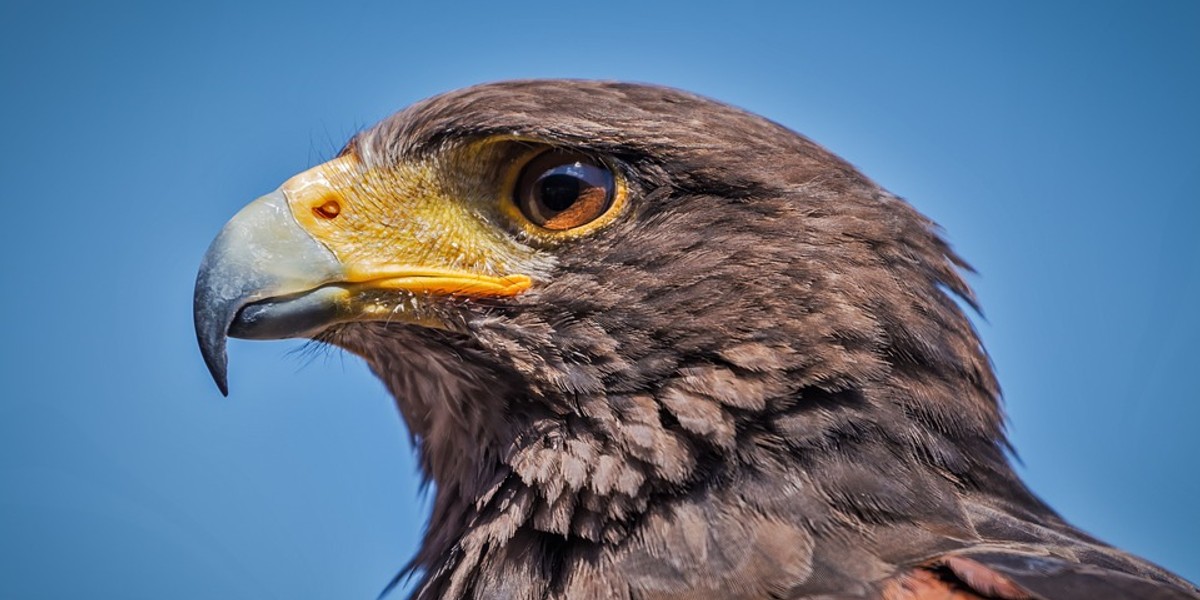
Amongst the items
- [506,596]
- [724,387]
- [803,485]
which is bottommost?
[506,596]

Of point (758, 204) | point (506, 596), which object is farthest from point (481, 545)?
point (758, 204)

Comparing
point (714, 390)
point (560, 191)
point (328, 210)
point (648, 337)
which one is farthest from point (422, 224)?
point (714, 390)

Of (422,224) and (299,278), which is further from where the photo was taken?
(422,224)

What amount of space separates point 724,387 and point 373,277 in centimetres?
101

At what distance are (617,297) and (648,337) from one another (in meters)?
0.14

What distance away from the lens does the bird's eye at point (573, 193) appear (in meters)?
3.21

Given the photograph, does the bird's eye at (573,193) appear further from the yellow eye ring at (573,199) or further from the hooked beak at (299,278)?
the hooked beak at (299,278)

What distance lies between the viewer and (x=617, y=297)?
3.13 meters

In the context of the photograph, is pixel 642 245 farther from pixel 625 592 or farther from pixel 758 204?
pixel 625 592

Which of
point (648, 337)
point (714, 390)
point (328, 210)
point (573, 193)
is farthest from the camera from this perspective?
point (328, 210)

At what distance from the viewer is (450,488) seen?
349 cm

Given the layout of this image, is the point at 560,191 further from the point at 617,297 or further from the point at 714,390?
the point at 714,390

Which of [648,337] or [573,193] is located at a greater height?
[573,193]

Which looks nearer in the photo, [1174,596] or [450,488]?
[1174,596]
